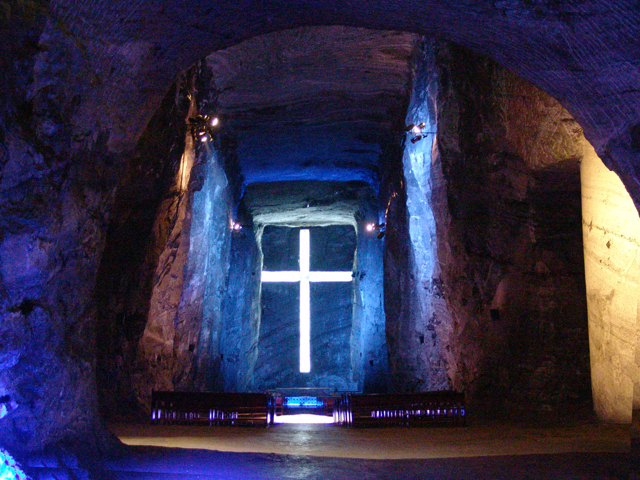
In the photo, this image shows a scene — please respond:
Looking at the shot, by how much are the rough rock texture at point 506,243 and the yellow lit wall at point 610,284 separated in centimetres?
49

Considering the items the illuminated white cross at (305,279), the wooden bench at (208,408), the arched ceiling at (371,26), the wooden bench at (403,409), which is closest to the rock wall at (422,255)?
the wooden bench at (403,409)

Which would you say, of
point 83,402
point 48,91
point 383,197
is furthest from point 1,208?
point 383,197

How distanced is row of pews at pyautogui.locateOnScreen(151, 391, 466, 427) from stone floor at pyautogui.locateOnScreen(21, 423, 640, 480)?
564 millimetres

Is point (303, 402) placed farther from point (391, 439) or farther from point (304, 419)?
point (391, 439)

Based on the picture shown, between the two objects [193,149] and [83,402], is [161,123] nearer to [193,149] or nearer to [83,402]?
[193,149]

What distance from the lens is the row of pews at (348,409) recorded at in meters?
5.59

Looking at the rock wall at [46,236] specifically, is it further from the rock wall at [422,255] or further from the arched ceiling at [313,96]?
the rock wall at [422,255]

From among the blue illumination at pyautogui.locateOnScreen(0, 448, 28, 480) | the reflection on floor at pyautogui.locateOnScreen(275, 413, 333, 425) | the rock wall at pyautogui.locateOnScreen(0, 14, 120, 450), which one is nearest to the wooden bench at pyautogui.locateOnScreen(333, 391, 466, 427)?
the reflection on floor at pyautogui.locateOnScreen(275, 413, 333, 425)

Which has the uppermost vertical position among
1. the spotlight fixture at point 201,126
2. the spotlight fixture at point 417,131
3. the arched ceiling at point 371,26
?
the spotlight fixture at point 201,126

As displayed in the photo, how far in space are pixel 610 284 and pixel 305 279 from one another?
10.9m

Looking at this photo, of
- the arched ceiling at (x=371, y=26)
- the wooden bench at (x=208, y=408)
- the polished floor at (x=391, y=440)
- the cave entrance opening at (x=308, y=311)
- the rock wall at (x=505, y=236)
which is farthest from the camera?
the cave entrance opening at (x=308, y=311)

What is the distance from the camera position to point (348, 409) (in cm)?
573

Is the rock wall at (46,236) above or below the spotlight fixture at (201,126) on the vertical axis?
below

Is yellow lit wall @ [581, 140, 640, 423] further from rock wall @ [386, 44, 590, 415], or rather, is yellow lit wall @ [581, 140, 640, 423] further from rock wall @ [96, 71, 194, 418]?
rock wall @ [96, 71, 194, 418]
